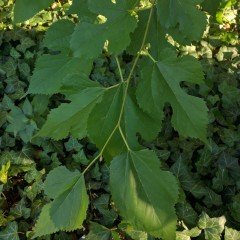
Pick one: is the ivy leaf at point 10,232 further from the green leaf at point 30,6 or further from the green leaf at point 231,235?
the green leaf at point 30,6

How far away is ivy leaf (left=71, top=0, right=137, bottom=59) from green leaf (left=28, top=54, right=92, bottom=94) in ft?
0.58

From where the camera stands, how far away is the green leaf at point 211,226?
210 cm

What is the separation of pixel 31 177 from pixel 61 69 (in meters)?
1.25

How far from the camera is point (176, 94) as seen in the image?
1162 millimetres

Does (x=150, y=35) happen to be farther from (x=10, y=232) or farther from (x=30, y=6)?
(x=10, y=232)

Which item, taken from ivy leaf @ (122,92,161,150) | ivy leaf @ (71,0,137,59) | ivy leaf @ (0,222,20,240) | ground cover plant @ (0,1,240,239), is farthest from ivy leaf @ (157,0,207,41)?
ivy leaf @ (0,222,20,240)

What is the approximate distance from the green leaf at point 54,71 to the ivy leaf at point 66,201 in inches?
13.3

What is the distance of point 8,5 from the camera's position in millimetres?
3496

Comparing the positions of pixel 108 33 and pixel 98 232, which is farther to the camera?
pixel 98 232

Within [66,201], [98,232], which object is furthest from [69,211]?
[98,232]

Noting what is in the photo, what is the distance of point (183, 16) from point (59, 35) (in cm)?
49

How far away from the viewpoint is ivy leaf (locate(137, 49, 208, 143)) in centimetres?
114

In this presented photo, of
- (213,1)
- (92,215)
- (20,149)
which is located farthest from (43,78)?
(20,149)

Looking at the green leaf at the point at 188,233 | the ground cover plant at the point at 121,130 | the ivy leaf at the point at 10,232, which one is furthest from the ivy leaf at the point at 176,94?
the ivy leaf at the point at 10,232
